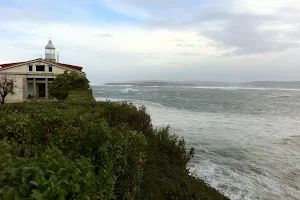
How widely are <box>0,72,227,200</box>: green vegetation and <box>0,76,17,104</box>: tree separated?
2657 cm

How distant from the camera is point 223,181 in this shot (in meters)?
12.0

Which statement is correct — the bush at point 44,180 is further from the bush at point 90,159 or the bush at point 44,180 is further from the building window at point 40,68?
the building window at point 40,68

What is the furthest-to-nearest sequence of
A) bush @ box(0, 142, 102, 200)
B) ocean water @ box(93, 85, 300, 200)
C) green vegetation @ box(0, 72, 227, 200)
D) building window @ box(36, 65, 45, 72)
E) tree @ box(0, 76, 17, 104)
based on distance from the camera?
building window @ box(36, 65, 45, 72)
tree @ box(0, 76, 17, 104)
ocean water @ box(93, 85, 300, 200)
green vegetation @ box(0, 72, 227, 200)
bush @ box(0, 142, 102, 200)

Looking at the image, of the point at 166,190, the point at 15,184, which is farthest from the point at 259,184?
the point at 15,184

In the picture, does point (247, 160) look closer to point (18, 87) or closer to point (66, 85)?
point (66, 85)

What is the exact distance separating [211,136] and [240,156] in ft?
17.3

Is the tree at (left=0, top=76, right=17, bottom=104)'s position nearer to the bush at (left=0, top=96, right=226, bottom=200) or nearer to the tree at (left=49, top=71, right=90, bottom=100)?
the tree at (left=49, top=71, right=90, bottom=100)

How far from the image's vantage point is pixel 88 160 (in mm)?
4520

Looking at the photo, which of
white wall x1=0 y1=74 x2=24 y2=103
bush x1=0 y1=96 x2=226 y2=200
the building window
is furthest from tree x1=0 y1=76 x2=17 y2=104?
bush x1=0 y1=96 x2=226 y2=200

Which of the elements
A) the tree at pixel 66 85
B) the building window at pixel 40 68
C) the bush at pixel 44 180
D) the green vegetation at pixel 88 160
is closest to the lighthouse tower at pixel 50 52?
the building window at pixel 40 68

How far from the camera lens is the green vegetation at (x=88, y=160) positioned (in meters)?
2.88

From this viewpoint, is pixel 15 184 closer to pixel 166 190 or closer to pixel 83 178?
pixel 83 178

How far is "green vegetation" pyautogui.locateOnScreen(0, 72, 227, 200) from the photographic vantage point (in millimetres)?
2883

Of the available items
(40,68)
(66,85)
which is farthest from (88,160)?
(40,68)
